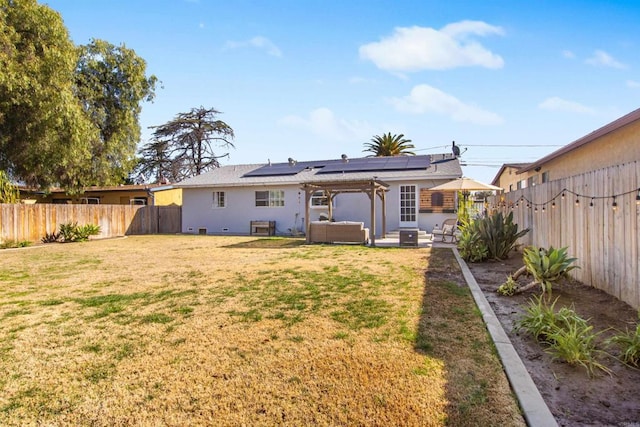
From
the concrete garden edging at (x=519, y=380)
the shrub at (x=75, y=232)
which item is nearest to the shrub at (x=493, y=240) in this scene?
the concrete garden edging at (x=519, y=380)

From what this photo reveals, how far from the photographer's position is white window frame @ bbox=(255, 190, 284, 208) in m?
19.3

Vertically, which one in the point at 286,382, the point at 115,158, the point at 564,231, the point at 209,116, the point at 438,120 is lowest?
the point at 286,382

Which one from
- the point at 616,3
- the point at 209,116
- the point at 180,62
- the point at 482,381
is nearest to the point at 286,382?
the point at 482,381

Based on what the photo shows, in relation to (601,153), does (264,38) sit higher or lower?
higher

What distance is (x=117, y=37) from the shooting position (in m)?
20.6

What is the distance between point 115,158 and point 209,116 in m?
15.9

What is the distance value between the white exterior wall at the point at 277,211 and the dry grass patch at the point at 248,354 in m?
10.3

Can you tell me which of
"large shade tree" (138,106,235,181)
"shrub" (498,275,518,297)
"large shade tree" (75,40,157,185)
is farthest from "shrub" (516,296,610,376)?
"large shade tree" (138,106,235,181)

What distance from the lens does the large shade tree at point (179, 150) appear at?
3544 cm

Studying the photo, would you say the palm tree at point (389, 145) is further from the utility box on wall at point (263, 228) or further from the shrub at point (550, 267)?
the shrub at point (550, 267)

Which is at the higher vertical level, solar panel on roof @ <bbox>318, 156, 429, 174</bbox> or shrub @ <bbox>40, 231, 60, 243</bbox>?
solar panel on roof @ <bbox>318, 156, 429, 174</bbox>

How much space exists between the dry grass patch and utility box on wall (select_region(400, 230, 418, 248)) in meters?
5.63

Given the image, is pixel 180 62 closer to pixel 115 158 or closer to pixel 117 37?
pixel 117 37

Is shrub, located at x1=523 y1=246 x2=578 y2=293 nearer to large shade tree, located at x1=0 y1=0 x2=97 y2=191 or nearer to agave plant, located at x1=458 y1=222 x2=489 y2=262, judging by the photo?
agave plant, located at x1=458 y1=222 x2=489 y2=262
